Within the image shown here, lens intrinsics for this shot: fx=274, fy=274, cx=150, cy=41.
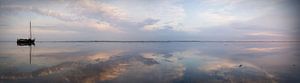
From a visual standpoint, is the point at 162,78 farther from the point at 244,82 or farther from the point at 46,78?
the point at 46,78

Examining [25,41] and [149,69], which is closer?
[149,69]

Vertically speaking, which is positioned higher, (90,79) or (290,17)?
(290,17)

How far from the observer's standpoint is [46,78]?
17.3 feet

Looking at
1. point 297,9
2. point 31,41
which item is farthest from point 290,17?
point 31,41

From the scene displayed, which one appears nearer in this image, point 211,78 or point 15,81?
point 15,81

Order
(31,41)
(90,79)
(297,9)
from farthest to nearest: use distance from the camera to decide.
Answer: (31,41)
(297,9)
(90,79)

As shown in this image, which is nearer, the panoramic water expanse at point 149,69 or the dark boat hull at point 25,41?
the panoramic water expanse at point 149,69

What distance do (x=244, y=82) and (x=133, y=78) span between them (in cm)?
209

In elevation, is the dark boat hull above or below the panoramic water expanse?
above

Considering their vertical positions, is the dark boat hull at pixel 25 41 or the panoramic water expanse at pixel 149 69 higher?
the dark boat hull at pixel 25 41

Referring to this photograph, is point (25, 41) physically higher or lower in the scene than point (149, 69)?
higher

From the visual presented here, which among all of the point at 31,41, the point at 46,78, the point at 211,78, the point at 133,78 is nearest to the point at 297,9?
the point at 211,78

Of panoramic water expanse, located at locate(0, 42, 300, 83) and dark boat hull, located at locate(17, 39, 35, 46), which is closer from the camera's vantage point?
panoramic water expanse, located at locate(0, 42, 300, 83)

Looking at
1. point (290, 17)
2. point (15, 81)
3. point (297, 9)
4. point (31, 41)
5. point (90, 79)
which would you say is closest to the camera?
point (15, 81)
